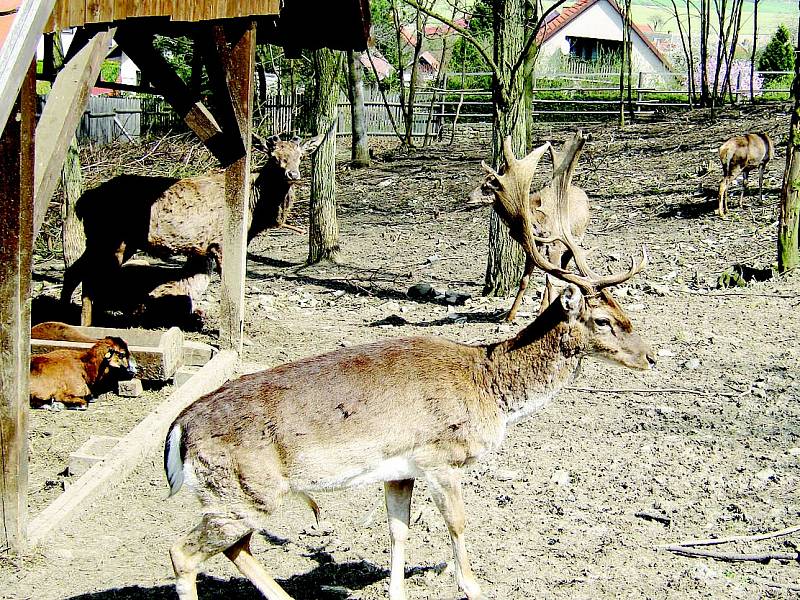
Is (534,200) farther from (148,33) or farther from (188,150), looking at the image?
(188,150)

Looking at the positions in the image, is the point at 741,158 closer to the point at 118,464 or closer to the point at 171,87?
Answer: the point at 171,87

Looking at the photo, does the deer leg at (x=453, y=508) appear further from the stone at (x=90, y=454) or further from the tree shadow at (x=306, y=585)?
the stone at (x=90, y=454)

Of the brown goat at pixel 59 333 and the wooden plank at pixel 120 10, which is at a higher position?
the wooden plank at pixel 120 10

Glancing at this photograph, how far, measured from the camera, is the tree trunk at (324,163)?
→ 14492 mm

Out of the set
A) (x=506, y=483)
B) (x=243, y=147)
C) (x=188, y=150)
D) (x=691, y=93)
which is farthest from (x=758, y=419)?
(x=691, y=93)

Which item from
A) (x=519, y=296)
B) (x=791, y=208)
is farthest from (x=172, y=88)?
(x=791, y=208)

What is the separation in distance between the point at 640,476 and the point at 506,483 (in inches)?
35.2

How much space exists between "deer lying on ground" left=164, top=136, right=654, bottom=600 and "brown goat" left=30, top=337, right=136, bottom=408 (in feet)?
13.3

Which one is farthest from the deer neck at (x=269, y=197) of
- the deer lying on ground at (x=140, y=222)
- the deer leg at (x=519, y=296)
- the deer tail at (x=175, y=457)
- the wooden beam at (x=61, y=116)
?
the deer tail at (x=175, y=457)

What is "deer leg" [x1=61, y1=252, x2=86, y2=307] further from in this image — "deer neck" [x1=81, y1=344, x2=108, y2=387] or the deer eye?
the deer eye

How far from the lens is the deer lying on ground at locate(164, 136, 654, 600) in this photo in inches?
189

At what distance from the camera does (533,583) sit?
17.5 feet

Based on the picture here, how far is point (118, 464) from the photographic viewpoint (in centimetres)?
681

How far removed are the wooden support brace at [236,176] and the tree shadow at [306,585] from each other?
4274 mm
